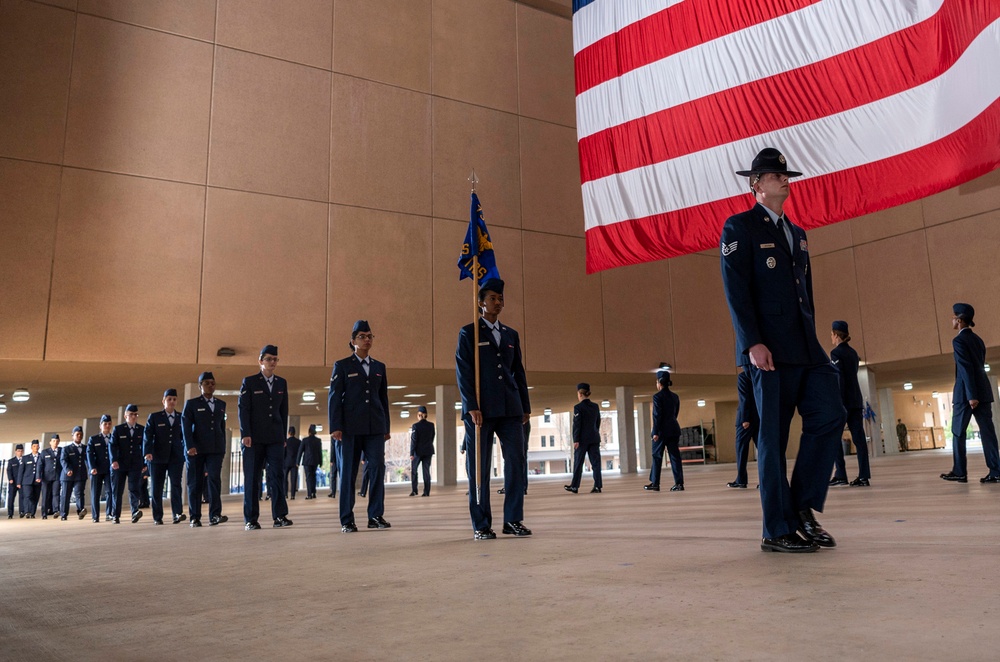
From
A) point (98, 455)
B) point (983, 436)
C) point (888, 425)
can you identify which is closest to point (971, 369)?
point (983, 436)

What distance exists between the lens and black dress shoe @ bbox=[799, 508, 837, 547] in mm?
3432

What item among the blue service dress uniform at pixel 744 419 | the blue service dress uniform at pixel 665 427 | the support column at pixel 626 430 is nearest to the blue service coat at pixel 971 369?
the blue service dress uniform at pixel 744 419

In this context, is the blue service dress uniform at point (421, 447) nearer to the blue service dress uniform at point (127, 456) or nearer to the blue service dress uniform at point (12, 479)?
the blue service dress uniform at point (127, 456)

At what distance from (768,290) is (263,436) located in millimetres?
5910

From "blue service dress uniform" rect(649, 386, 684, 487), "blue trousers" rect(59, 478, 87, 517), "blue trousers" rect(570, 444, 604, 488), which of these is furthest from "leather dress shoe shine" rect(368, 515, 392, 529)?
"blue trousers" rect(59, 478, 87, 517)

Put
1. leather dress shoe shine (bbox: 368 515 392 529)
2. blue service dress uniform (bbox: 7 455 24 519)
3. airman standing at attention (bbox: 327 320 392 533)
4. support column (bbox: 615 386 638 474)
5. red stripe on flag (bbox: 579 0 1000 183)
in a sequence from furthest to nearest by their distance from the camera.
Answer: support column (bbox: 615 386 638 474)
blue service dress uniform (bbox: 7 455 24 519)
airman standing at attention (bbox: 327 320 392 533)
leather dress shoe shine (bbox: 368 515 392 529)
red stripe on flag (bbox: 579 0 1000 183)

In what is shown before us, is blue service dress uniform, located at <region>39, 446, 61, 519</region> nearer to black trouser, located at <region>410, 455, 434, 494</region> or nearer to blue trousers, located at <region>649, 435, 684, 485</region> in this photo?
black trouser, located at <region>410, 455, 434, 494</region>

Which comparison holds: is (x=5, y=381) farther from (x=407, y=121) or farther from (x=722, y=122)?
(x=722, y=122)

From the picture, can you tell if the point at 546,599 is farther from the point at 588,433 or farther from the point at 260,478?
the point at 588,433

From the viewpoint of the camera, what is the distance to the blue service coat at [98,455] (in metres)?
14.9

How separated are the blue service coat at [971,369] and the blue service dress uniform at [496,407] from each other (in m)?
5.08

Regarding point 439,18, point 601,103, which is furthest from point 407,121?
point 601,103

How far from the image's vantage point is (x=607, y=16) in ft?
29.2

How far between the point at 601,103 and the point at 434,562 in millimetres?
6495
